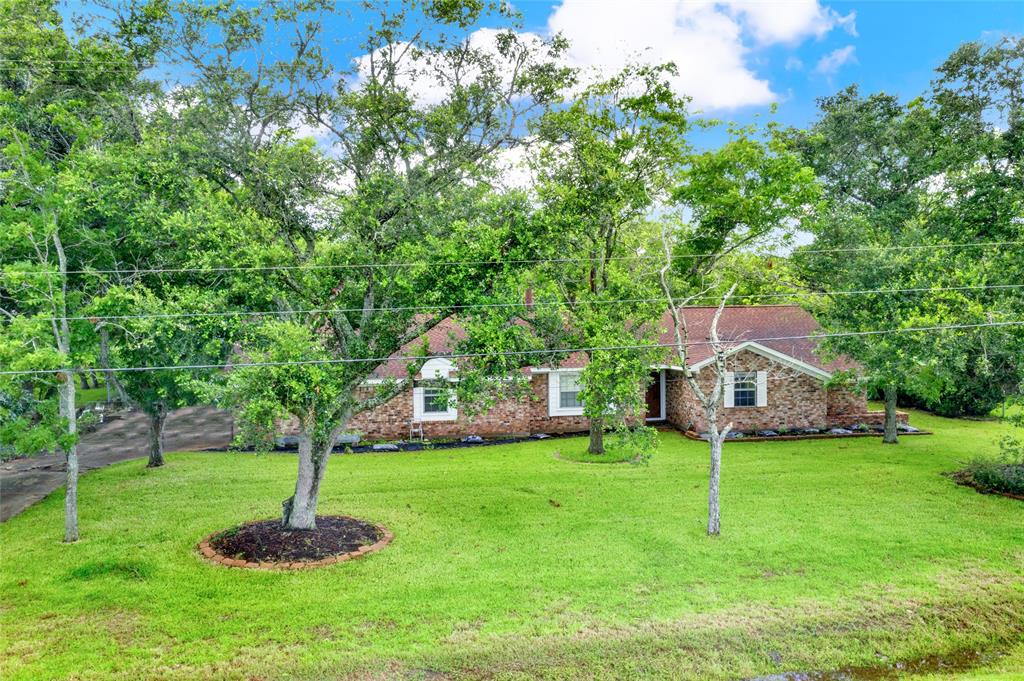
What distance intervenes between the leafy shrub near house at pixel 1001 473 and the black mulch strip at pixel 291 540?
14327 millimetres

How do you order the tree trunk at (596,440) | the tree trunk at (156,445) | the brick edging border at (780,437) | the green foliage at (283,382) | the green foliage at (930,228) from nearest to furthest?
the green foliage at (283,382) < the green foliage at (930,228) < the tree trunk at (156,445) < the tree trunk at (596,440) < the brick edging border at (780,437)

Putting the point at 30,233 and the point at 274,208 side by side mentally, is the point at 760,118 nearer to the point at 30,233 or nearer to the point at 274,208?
the point at 274,208

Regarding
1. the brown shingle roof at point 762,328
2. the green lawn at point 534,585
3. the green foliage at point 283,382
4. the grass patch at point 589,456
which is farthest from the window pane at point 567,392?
the green foliage at point 283,382

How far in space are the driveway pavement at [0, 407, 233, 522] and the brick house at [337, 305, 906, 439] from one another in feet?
20.8

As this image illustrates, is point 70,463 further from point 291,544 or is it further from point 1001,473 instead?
point 1001,473

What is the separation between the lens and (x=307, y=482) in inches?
473

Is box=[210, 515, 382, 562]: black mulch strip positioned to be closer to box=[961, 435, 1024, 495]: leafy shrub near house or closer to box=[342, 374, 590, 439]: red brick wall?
box=[342, 374, 590, 439]: red brick wall

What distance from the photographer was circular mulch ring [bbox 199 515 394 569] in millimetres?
10891

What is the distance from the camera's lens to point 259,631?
28.0 feet

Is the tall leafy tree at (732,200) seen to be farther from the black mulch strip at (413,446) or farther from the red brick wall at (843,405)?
the red brick wall at (843,405)

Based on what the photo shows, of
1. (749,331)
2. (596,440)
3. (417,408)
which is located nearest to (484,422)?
(417,408)

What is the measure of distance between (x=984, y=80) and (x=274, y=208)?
20.9 metres

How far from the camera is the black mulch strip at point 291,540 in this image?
11.1 meters

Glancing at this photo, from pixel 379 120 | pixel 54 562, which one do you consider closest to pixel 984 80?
pixel 379 120
